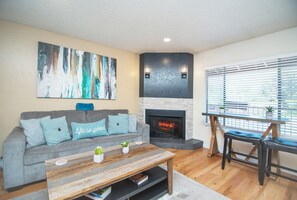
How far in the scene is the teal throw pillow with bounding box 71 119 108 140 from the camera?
7.71 feet

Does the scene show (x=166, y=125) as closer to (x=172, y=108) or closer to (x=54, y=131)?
(x=172, y=108)

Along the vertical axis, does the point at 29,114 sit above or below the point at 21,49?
below

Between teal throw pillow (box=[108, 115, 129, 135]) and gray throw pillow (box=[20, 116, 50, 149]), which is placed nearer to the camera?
gray throw pillow (box=[20, 116, 50, 149])

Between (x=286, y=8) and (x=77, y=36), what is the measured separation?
3.35m

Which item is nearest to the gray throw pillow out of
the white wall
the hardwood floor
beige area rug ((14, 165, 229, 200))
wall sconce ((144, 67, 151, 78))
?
the hardwood floor

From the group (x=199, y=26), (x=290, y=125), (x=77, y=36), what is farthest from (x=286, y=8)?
(x=77, y=36)

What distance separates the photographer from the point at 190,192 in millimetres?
1742

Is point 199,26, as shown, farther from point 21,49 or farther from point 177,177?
point 21,49

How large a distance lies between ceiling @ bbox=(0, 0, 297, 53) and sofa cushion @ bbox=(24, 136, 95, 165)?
192cm

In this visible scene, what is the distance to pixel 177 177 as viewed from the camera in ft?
6.75

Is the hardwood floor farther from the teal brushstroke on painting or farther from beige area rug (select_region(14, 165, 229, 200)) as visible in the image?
the teal brushstroke on painting

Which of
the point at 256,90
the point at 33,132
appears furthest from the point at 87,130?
the point at 256,90

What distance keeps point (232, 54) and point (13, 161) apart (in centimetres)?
401

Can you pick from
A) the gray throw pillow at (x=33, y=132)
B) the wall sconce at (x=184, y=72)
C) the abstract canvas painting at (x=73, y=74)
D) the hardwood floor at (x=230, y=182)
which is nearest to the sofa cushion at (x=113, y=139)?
the gray throw pillow at (x=33, y=132)
